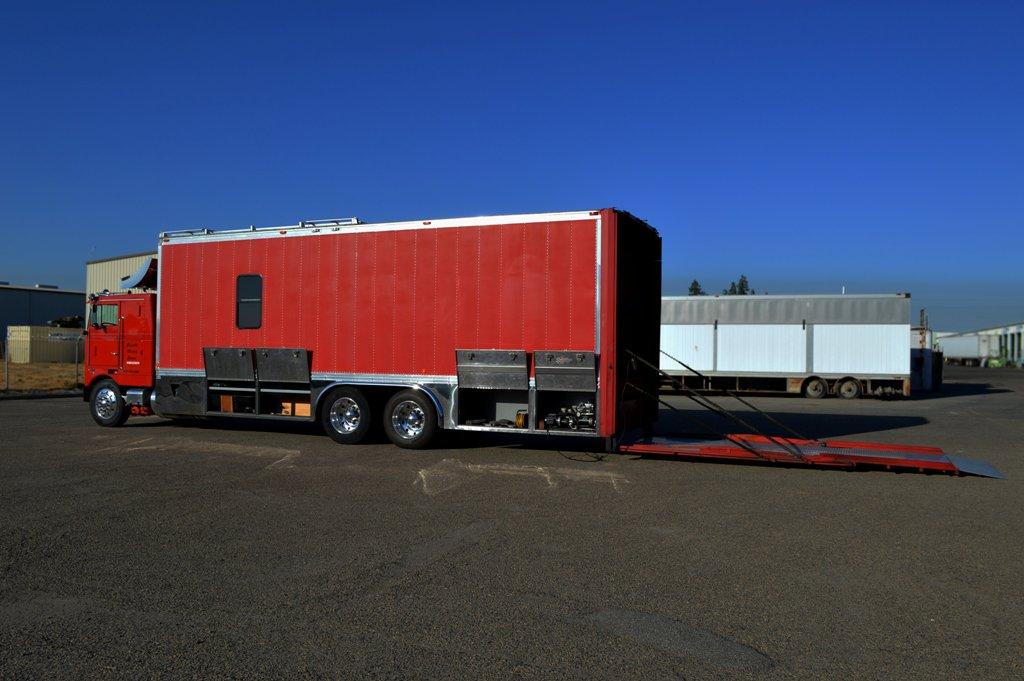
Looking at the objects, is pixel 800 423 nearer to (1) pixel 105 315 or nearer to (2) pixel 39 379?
(1) pixel 105 315

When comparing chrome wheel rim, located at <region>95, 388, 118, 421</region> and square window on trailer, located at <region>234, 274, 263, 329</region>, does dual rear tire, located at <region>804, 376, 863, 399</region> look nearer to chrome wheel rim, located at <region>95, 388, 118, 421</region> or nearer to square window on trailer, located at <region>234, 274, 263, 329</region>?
square window on trailer, located at <region>234, 274, 263, 329</region>

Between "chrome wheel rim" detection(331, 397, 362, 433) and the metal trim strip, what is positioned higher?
the metal trim strip

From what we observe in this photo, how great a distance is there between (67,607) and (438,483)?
188 inches

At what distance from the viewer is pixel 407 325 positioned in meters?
12.2

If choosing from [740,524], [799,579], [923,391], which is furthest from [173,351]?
[923,391]

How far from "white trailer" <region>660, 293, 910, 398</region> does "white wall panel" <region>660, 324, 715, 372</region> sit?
0.12ft

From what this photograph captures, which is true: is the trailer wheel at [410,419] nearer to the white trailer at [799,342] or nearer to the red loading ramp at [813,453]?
the red loading ramp at [813,453]

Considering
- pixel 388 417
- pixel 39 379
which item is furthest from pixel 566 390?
pixel 39 379

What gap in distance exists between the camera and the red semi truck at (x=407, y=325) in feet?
36.3

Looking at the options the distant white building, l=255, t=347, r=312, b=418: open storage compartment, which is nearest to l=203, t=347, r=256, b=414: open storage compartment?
l=255, t=347, r=312, b=418: open storage compartment

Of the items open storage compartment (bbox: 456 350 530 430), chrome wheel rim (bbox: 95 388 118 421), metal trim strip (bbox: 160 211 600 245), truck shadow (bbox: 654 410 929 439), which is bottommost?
truck shadow (bbox: 654 410 929 439)

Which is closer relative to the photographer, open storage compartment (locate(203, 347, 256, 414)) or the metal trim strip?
the metal trim strip

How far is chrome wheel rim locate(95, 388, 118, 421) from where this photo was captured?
14.9 metres

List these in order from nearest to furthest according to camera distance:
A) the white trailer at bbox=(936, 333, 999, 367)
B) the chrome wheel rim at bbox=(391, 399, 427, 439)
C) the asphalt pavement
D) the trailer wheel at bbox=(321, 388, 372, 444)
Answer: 1. the asphalt pavement
2. the chrome wheel rim at bbox=(391, 399, 427, 439)
3. the trailer wheel at bbox=(321, 388, 372, 444)
4. the white trailer at bbox=(936, 333, 999, 367)
